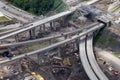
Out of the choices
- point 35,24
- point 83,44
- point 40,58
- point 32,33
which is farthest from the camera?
point 32,33

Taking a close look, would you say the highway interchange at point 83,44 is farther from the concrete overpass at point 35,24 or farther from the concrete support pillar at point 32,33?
the concrete support pillar at point 32,33

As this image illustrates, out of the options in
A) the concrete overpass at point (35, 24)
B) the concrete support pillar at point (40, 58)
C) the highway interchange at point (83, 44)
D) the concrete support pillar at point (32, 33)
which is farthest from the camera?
the concrete support pillar at point (32, 33)

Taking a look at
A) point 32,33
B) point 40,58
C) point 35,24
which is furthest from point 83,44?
point 32,33

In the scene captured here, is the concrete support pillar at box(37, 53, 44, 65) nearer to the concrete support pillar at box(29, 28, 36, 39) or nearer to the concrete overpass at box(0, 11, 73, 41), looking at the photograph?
the concrete overpass at box(0, 11, 73, 41)

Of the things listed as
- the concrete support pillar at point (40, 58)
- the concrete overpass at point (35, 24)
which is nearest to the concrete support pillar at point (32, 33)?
the concrete overpass at point (35, 24)

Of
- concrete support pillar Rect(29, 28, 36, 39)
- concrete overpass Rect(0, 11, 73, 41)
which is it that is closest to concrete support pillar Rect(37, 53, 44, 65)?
concrete overpass Rect(0, 11, 73, 41)

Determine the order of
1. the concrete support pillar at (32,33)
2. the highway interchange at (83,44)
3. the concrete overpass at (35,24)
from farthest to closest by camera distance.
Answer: the concrete support pillar at (32,33) < the concrete overpass at (35,24) < the highway interchange at (83,44)

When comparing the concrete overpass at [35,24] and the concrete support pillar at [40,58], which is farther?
the concrete overpass at [35,24]

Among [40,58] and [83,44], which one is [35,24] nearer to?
[40,58]

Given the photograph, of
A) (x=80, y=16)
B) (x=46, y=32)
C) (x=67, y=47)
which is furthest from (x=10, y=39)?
(x=80, y=16)

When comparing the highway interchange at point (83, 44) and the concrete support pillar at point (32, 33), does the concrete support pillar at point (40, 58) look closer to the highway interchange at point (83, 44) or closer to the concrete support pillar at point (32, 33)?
the highway interchange at point (83, 44)

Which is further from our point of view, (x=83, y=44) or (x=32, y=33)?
(x=32, y=33)

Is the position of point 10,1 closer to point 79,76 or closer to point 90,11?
point 90,11

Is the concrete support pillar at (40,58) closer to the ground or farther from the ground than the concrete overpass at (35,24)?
closer to the ground
